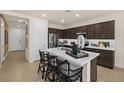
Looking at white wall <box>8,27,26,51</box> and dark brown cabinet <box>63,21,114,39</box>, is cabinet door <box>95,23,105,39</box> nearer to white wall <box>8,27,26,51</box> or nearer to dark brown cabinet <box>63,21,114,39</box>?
dark brown cabinet <box>63,21,114,39</box>

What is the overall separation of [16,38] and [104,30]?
850cm

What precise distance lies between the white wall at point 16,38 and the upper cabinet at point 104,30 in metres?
7.88

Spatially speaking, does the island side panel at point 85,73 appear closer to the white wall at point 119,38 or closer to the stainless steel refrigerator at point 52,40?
the white wall at point 119,38

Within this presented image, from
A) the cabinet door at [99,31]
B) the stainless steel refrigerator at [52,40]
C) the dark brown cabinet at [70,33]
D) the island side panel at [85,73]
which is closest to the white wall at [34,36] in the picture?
the stainless steel refrigerator at [52,40]

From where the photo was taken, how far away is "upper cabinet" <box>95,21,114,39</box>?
4.31 m

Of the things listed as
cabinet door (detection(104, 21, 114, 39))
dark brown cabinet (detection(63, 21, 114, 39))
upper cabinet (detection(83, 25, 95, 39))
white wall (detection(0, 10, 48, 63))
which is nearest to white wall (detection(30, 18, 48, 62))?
white wall (detection(0, 10, 48, 63))

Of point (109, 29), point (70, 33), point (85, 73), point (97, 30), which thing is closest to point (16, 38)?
point (70, 33)

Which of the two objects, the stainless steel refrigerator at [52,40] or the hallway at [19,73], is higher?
the stainless steel refrigerator at [52,40]

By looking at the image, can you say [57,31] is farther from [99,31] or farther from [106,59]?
[106,59]

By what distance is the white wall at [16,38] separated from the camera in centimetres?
938

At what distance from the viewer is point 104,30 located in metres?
4.55
